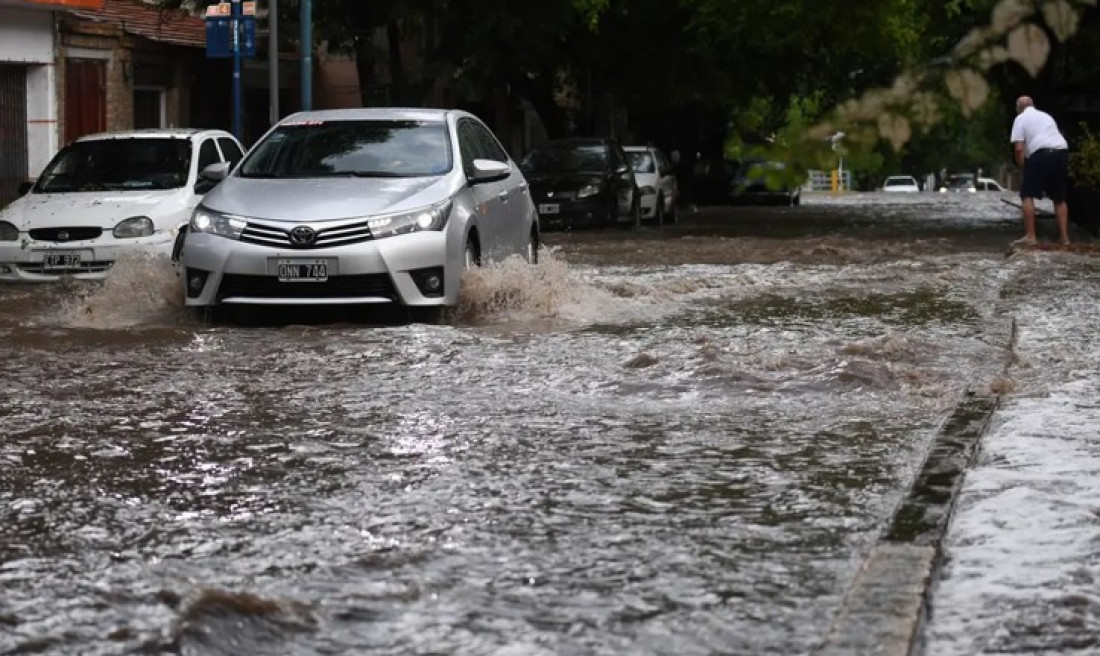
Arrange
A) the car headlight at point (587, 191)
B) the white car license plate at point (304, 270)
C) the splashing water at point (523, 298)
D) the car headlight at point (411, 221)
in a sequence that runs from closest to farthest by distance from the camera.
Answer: the white car license plate at point (304, 270) → the car headlight at point (411, 221) → the splashing water at point (523, 298) → the car headlight at point (587, 191)

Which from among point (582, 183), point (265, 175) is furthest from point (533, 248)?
point (582, 183)

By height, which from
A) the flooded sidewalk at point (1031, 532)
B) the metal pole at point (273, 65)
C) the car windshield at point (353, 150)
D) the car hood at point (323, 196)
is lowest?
the flooded sidewalk at point (1031, 532)

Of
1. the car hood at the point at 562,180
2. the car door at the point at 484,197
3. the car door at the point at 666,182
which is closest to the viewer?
the car door at the point at 484,197

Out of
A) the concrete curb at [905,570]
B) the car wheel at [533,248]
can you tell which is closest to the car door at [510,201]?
the car wheel at [533,248]

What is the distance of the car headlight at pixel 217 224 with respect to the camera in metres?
13.8

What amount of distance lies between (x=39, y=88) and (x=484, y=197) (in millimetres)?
17213

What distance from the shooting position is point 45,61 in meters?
30.6

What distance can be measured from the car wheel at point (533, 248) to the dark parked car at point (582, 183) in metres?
14.1

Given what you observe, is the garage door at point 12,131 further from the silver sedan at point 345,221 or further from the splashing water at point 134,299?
the silver sedan at point 345,221

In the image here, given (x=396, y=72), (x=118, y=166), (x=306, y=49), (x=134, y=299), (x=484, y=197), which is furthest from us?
(x=396, y=72)

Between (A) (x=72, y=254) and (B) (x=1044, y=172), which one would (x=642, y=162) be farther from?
(A) (x=72, y=254)

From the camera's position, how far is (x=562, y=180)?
32.0 m

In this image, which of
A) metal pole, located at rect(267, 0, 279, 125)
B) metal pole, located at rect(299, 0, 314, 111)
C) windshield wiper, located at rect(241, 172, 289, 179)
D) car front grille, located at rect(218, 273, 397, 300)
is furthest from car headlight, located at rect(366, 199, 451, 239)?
metal pole, located at rect(299, 0, 314, 111)

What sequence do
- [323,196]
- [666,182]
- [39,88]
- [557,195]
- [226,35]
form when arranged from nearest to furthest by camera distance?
[323,196]
[226,35]
[39,88]
[557,195]
[666,182]
